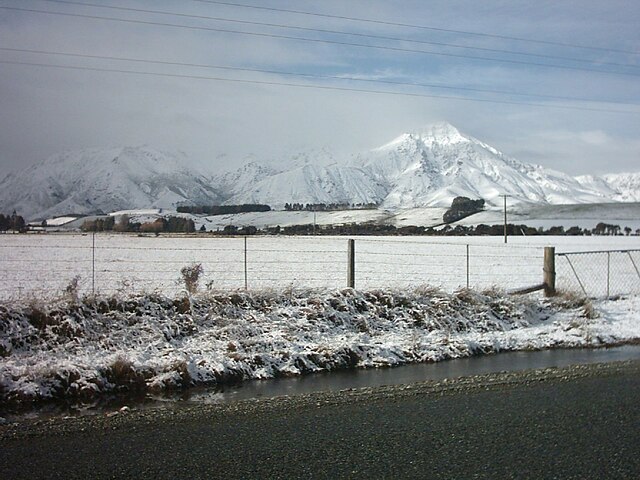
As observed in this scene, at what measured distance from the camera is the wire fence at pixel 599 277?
714 inches

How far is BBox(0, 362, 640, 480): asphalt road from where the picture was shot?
5.33m

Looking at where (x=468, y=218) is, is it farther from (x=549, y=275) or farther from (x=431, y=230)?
(x=549, y=275)

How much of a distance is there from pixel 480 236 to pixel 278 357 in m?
72.7

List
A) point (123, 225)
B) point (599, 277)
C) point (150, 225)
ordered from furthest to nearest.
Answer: point (150, 225) → point (123, 225) → point (599, 277)

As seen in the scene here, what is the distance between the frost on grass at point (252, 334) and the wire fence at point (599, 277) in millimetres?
3399

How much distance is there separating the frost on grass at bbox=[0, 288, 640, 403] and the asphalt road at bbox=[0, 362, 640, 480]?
1707mm

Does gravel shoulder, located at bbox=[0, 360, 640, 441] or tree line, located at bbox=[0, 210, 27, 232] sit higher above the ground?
tree line, located at bbox=[0, 210, 27, 232]

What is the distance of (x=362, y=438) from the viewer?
20.5 feet

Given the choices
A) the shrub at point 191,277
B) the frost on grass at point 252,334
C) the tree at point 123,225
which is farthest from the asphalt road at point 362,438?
the tree at point 123,225

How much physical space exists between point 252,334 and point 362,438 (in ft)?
17.2

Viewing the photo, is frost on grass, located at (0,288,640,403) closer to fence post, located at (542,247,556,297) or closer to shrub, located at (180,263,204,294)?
fence post, located at (542,247,556,297)

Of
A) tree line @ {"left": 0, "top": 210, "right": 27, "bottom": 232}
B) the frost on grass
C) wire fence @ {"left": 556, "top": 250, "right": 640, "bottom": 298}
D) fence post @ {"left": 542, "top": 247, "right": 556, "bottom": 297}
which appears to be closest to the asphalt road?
the frost on grass

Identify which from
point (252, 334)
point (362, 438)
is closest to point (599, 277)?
point (252, 334)

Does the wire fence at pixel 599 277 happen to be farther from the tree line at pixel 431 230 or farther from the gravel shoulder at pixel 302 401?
the tree line at pixel 431 230
